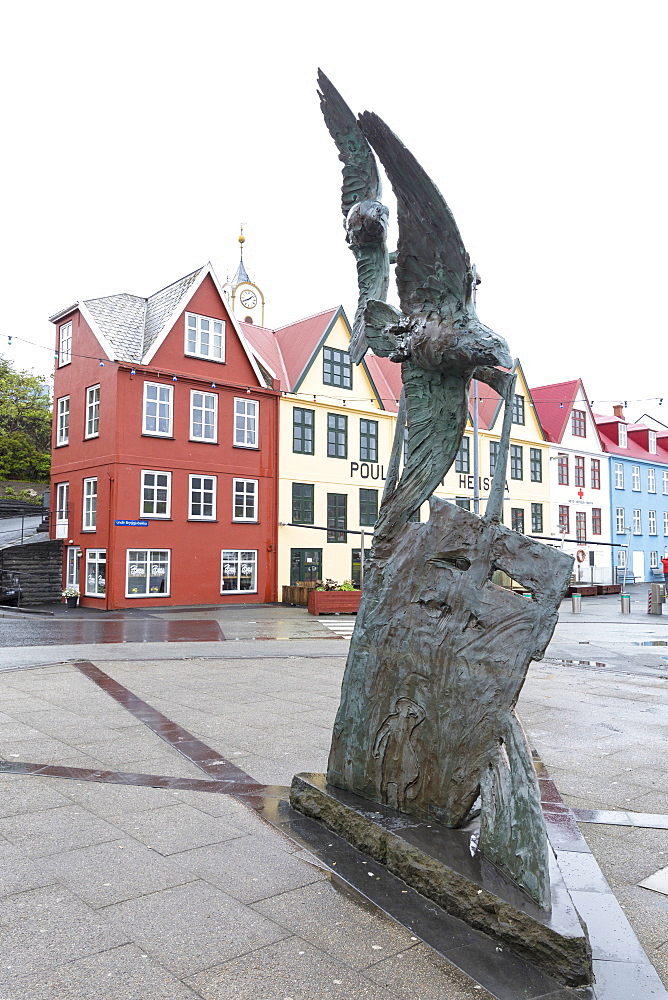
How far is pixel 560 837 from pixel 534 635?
4.64 ft

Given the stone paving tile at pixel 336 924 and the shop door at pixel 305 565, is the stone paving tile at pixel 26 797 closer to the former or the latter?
the stone paving tile at pixel 336 924

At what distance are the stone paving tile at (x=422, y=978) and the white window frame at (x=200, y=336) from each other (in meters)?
23.2

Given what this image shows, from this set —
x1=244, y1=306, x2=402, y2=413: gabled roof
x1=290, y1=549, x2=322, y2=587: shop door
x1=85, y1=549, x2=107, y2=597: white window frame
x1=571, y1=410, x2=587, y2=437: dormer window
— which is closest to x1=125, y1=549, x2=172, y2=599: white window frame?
x1=85, y1=549, x2=107, y2=597: white window frame

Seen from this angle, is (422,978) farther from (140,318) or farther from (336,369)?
(336,369)

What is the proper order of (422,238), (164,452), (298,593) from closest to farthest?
(422,238)
(164,452)
(298,593)

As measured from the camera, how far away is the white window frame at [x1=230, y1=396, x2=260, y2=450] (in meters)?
26.1

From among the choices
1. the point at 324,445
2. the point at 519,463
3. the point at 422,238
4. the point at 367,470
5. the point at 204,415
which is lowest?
the point at 422,238

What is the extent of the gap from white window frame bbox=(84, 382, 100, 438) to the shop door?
26.0ft

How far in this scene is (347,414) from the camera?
2945cm

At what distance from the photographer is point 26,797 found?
4969mm

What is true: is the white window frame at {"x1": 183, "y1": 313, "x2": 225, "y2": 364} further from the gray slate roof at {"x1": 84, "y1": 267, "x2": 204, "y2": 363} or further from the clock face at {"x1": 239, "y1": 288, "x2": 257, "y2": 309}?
the clock face at {"x1": 239, "y1": 288, "x2": 257, "y2": 309}

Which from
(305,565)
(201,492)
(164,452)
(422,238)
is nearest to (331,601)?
(305,565)

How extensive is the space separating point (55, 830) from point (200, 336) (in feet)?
73.3

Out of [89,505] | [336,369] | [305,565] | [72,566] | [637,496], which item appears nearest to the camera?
[89,505]
